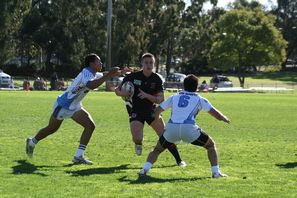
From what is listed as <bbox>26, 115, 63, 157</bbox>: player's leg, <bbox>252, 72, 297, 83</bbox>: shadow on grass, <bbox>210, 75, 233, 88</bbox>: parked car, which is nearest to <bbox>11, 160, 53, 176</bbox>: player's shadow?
<bbox>26, 115, 63, 157</bbox>: player's leg

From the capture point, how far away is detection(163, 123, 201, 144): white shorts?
8.37 metres

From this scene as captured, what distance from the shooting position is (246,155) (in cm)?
1135

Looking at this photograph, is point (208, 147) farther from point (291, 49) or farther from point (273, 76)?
point (291, 49)

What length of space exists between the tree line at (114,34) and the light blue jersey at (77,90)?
168ft

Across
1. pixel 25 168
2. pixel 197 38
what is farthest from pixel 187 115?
pixel 197 38

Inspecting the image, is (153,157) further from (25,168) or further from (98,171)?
(25,168)

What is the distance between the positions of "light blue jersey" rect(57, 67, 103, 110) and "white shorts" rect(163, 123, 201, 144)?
198cm

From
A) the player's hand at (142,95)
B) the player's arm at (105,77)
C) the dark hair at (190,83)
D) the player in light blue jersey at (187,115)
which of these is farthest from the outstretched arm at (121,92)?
the dark hair at (190,83)

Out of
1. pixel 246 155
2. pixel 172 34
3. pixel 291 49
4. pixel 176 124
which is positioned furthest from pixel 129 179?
pixel 291 49

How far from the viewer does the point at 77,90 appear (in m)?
9.85

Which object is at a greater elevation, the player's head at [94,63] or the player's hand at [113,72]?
the player's head at [94,63]

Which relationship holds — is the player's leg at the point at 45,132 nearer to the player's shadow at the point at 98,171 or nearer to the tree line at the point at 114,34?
the player's shadow at the point at 98,171

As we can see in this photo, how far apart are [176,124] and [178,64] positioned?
293ft

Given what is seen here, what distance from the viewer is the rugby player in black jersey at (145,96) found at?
9.70 m
